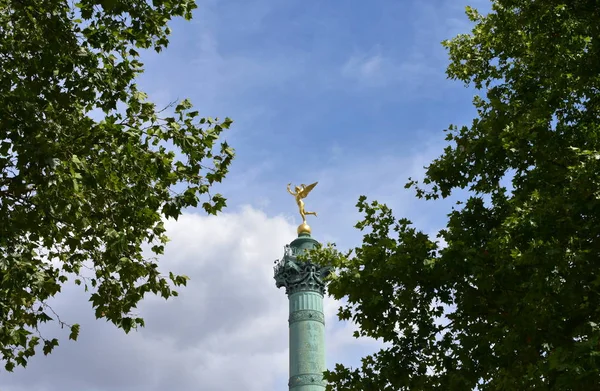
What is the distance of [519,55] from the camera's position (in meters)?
13.3

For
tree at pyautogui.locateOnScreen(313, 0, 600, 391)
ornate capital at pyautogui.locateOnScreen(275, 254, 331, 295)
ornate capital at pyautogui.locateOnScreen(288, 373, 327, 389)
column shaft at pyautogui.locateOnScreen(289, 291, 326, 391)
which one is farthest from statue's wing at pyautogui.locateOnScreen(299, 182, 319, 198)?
tree at pyautogui.locateOnScreen(313, 0, 600, 391)

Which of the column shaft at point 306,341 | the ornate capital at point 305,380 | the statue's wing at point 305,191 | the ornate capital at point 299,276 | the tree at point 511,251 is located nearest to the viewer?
the tree at point 511,251

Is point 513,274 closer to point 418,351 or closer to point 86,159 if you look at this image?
point 418,351

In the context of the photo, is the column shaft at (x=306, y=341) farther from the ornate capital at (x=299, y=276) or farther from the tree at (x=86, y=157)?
the tree at (x=86, y=157)

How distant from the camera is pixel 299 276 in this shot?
32.5 meters

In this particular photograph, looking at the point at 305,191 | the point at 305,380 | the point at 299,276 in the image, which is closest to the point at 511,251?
the point at 305,380

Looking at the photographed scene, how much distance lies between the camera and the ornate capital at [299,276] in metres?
32.3

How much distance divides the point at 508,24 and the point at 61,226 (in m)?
8.19

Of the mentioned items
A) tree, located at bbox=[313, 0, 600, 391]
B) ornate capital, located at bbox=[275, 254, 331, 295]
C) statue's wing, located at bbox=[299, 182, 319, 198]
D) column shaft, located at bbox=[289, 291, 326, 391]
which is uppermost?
statue's wing, located at bbox=[299, 182, 319, 198]

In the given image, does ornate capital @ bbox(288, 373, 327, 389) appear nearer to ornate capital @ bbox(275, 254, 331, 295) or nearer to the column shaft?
the column shaft

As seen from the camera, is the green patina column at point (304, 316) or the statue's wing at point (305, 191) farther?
the statue's wing at point (305, 191)

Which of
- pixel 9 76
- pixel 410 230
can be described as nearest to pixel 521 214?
pixel 410 230

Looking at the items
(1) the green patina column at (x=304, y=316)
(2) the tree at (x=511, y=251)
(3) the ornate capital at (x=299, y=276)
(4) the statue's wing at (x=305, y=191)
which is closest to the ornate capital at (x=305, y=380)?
(1) the green patina column at (x=304, y=316)

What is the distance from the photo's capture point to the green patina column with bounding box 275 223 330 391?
29688mm
